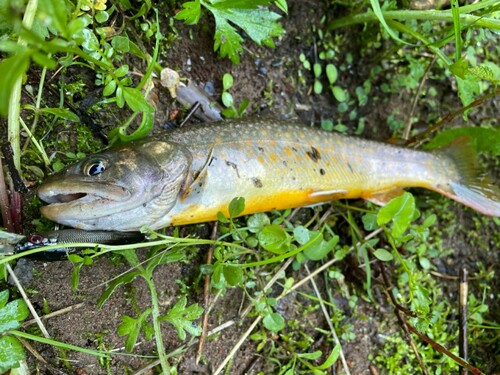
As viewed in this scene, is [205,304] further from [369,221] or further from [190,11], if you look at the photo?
[190,11]

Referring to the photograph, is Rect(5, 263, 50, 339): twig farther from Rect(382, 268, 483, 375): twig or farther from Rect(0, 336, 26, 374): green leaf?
Rect(382, 268, 483, 375): twig

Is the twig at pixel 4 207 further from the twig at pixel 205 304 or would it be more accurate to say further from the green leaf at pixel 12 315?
the twig at pixel 205 304

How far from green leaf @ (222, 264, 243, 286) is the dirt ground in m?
0.50

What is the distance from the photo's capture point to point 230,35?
326 cm

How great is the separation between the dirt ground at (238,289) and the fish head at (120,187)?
1.33 feet

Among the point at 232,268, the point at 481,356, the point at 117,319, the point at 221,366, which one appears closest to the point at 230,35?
the point at 232,268

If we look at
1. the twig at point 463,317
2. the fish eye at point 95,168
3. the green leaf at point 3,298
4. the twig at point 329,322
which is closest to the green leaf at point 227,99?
the fish eye at point 95,168

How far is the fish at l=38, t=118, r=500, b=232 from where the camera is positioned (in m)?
2.69

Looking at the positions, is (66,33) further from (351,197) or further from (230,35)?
(351,197)

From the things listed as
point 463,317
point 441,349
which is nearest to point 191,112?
point 441,349

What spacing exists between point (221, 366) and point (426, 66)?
9.47ft

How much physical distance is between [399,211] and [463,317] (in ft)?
3.99

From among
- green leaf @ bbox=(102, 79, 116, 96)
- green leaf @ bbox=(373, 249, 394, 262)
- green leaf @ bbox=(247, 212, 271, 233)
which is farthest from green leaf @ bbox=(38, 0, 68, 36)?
green leaf @ bbox=(373, 249, 394, 262)

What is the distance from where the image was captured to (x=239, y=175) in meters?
3.04
